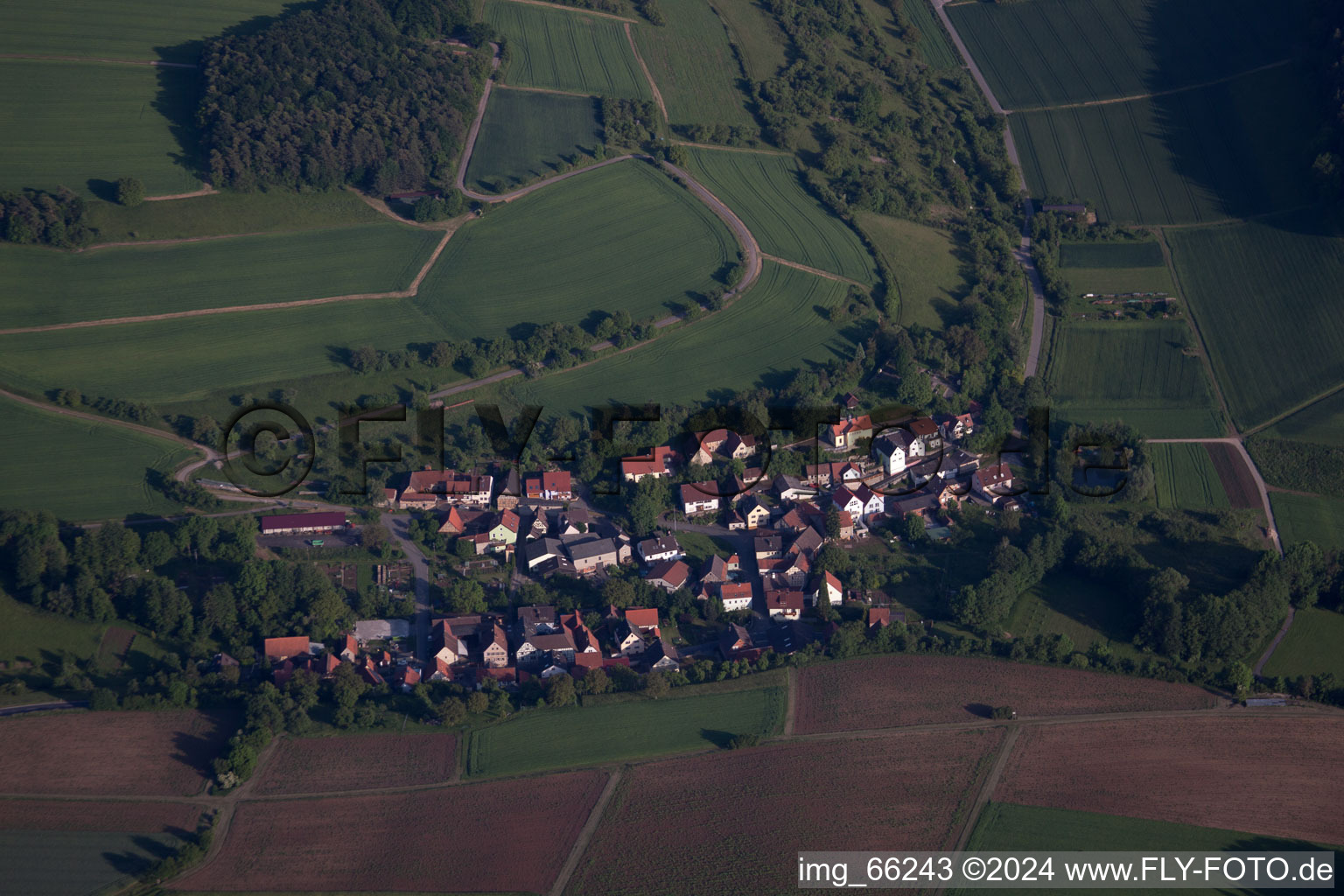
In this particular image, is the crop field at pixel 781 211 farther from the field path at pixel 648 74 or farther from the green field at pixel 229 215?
the green field at pixel 229 215

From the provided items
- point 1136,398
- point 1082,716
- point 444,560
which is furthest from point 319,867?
point 1136,398

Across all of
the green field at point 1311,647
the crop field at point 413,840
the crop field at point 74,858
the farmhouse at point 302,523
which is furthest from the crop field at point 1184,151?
the crop field at point 74,858

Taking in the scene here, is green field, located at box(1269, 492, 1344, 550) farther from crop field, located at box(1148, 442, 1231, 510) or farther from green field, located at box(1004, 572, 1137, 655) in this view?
green field, located at box(1004, 572, 1137, 655)

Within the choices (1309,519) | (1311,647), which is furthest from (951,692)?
(1309,519)

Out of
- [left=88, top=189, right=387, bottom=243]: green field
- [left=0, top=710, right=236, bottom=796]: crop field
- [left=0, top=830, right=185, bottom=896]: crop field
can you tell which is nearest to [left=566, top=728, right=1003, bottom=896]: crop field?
[left=0, top=830, right=185, bottom=896]: crop field

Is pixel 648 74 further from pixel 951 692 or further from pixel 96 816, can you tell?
pixel 96 816

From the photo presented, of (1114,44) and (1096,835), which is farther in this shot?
(1114,44)
